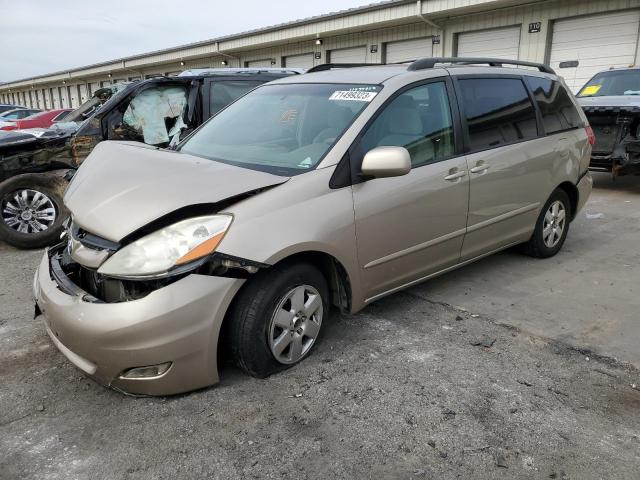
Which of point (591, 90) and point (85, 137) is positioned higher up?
point (591, 90)

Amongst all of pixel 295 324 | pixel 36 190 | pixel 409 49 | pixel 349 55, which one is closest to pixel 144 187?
pixel 295 324

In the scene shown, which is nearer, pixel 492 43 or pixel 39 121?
pixel 492 43

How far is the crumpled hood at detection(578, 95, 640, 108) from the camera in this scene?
25.2ft

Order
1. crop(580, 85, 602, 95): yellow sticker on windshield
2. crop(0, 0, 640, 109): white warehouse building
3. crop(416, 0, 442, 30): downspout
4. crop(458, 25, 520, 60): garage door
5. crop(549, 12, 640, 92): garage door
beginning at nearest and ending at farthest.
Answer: crop(580, 85, 602, 95): yellow sticker on windshield
crop(549, 12, 640, 92): garage door
crop(0, 0, 640, 109): white warehouse building
crop(458, 25, 520, 60): garage door
crop(416, 0, 442, 30): downspout

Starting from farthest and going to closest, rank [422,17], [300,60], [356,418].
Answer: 1. [300,60]
2. [422,17]
3. [356,418]

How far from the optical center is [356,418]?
8.11ft

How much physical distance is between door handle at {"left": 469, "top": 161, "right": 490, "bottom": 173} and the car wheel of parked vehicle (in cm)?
151

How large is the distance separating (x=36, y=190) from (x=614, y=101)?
826cm

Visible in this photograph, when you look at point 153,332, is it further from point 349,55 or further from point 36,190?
point 349,55

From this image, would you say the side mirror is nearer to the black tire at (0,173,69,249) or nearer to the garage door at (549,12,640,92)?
the black tire at (0,173,69,249)

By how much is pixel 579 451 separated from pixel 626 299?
2.14 m

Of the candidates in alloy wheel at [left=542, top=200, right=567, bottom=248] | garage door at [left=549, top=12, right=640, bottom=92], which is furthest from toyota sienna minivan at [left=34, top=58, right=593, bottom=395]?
garage door at [left=549, top=12, right=640, bottom=92]

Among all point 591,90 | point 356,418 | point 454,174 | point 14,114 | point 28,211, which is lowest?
point 356,418

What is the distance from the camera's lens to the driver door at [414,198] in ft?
10.1
